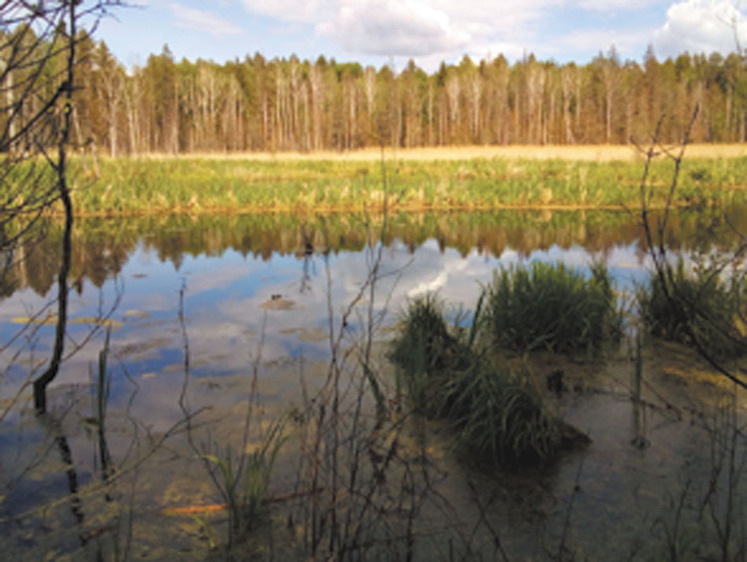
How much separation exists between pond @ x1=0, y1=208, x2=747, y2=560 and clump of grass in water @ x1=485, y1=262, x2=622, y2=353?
270mm

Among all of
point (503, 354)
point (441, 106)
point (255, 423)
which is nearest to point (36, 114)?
point (255, 423)

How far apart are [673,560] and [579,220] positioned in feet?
44.3

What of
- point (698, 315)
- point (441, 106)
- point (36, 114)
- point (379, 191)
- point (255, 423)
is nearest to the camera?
point (36, 114)

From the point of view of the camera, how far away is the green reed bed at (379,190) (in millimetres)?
16609

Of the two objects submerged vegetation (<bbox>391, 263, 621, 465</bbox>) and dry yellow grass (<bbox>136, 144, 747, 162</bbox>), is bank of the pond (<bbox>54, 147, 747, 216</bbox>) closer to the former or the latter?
dry yellow grass (<bbox>136, 144, 747, 162</bbox>)

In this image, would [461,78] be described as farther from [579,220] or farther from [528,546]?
[528,546]

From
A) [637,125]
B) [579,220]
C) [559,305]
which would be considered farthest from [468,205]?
[637,125]

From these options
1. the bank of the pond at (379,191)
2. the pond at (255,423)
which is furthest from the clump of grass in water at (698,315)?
the bank of the pond at (379,191)

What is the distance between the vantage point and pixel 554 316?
17.1ft

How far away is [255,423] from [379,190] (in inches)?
539

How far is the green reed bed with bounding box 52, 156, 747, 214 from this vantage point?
16.6m

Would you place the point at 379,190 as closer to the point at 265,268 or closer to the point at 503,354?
the point at 265,268

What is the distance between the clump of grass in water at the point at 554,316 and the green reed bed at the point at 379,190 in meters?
9.45

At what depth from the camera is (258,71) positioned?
59406mm
